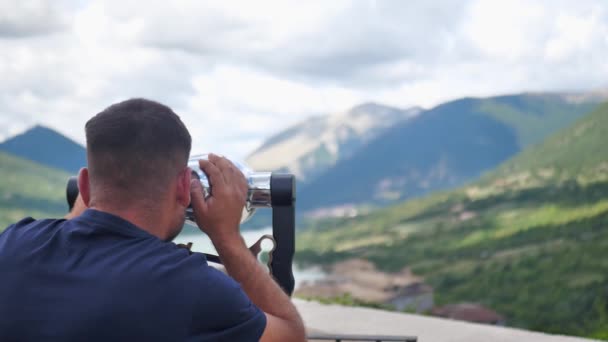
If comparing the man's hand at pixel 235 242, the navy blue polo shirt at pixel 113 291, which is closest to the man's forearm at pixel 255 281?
the man's hand at pixel 235 242

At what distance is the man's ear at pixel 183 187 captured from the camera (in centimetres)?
164

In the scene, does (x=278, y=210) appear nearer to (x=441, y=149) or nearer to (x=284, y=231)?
(x=284, y=231)

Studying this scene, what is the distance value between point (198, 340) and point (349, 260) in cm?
4843

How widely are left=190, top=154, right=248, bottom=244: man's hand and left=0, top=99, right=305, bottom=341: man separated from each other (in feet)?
0.37

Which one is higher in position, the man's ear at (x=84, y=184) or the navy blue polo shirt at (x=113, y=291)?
the man's ear at (x=84, y=184)

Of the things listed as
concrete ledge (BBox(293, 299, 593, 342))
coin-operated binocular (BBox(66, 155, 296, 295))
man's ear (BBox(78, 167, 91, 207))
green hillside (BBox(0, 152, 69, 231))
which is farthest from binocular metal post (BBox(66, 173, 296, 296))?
green hillside (BBox(0, 152, 69, 231))

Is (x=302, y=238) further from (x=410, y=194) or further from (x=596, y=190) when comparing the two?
(x=410, y=194)

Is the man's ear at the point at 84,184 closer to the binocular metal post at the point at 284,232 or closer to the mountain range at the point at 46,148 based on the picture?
the binocular metal post at the point at 284,232

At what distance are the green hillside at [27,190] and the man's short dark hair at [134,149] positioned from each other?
239ft

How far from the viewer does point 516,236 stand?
151 feet

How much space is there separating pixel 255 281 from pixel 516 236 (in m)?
46.2

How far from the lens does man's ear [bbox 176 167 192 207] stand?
5.40ft

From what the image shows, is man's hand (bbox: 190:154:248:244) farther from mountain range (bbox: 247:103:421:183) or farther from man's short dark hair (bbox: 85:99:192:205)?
mountain range (bbox: 247:103:421:183)

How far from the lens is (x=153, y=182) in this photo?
1592 millimetres
